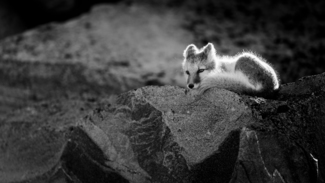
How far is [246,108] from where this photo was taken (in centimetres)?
301

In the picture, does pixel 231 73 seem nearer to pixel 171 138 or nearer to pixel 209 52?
pixel 209 52

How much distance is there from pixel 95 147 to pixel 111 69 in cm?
300

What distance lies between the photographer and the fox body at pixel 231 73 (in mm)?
3145

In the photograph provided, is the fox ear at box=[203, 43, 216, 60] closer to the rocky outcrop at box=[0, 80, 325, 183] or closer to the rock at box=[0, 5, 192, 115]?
the rocky outcrop at box=[0, 80, 325, 183]

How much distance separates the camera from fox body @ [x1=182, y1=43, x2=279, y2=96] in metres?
3.14

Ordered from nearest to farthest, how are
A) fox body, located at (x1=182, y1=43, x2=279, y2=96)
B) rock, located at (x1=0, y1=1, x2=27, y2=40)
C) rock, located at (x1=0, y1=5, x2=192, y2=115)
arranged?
fox body, located at (x1=182, y1=43, x2=279, y2=96)
rock, located at (x1=0, y1=5, x2=192, y2=115)
rock, located at (x1=0, y1=1, x2=27, y2=40)

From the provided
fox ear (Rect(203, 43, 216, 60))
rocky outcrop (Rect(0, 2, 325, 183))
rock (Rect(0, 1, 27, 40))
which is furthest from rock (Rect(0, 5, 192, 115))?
fox ear (Rect(203, 43, 216, 60))

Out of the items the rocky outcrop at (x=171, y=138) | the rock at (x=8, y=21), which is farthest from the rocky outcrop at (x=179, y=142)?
the rock at (x=8, y=21)

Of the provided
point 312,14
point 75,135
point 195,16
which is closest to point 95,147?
point 75,135

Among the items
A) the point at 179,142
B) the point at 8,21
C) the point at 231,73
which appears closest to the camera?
the point at 179,142

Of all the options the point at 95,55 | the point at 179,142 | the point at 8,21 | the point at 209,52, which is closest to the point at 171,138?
the point at 179,142

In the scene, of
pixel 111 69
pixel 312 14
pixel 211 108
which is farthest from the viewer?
pixel 312 14

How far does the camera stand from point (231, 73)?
328 cm

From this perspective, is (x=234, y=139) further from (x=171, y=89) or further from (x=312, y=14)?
(x=312, y=14)
